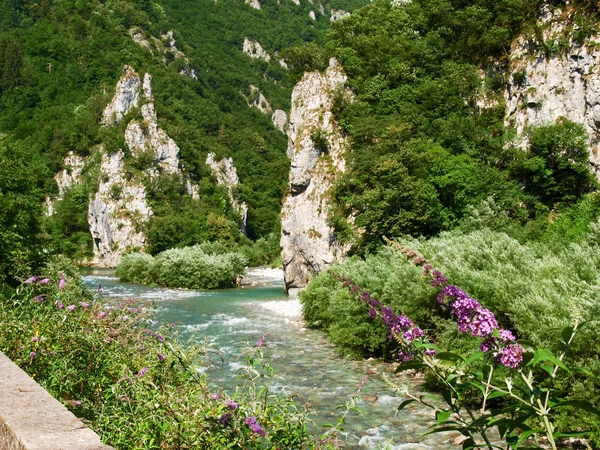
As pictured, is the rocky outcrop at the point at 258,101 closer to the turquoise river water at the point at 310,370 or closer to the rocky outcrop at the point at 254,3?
the rocky outcrop at the point at 254,3

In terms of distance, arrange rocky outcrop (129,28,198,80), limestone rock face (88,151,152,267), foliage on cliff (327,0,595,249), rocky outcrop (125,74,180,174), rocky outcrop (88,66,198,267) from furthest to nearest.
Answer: rocky outcrop (129,28,198,80), rocky outcrop (125,74,180,174), rocky outcrop (88,66,198,267), limestone rock face (88,151,152,267), foliage on cliff (327,0,595,249)

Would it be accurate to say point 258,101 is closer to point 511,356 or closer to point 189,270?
point 189,270

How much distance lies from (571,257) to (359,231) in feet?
61.2

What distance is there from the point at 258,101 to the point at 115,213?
85.5 m

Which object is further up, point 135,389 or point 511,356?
point 511,356

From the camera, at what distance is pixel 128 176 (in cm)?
8412

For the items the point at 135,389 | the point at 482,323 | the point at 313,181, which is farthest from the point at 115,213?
the point at 482,323

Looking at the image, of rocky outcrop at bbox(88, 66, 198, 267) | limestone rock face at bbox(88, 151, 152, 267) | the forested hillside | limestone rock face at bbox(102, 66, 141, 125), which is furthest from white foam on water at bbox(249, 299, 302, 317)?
limestone rock face at bbox(102, 66, 141, 125)

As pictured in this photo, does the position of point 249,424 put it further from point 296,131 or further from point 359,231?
point 296,131

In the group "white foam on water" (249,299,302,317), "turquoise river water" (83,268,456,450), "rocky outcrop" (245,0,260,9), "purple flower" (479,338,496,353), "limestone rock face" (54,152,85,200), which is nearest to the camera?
"purple flower" (479,338,496,353)

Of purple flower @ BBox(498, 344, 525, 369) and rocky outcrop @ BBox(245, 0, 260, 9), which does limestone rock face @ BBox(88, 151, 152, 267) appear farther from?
rocky outcrop @ BBox(245, 0, 260, 9)

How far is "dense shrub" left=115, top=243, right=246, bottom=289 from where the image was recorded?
42469mm

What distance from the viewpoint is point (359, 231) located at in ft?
95.7

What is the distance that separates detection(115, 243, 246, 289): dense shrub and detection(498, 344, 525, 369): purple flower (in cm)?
4054
